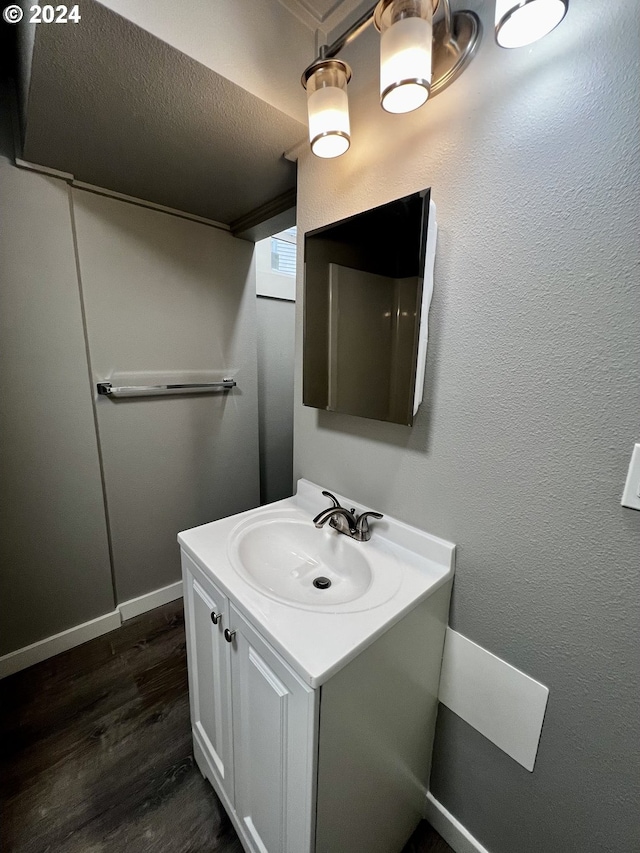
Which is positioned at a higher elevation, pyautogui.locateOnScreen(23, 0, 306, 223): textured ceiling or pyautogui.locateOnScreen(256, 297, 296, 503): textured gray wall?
pyautogui.locateOnScreen(23, 0, 306, 223): textured ceiling

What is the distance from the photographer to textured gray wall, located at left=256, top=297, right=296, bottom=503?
7.62 ft

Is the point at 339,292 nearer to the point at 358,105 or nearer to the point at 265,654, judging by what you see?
the point at 358,105

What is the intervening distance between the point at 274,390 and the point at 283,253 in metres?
0.92

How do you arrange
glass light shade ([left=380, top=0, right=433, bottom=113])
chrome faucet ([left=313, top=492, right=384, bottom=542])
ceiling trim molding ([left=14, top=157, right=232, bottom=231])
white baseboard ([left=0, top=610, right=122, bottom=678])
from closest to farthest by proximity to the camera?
1. glass light shade ([left=380, top=0, right=433, bottom=113])
2. chrome faucet ([left=313, top=492, right=384, bottom=542])
3. ceiling trim molding ([left=14, top=157, right=232, bottom=231])
4. white baseboard ([left=0, top=610, right=122, bottom=678])

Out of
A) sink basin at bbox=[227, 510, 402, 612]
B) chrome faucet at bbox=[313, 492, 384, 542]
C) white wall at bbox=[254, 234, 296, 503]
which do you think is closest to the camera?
sink basin at bbox=[227, 510, 402, 612]

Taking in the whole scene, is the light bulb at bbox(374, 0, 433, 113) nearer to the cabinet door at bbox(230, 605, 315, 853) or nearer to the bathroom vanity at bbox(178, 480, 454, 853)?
the bathroom vanity at bbox(178, 480, 454, 853)

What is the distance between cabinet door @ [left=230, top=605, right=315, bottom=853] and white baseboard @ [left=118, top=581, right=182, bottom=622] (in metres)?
1.16

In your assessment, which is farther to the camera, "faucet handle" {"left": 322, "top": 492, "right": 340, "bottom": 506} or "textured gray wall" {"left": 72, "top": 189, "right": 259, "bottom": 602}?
"textured gray wall" {"left": 72, "top": 189, "right": 259, "bottom": 602}

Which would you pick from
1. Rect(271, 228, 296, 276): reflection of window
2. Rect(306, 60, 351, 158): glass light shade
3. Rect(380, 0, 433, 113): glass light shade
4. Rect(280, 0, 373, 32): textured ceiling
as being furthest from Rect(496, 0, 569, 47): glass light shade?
Rect(271, 228, 296, 276): reflection of window

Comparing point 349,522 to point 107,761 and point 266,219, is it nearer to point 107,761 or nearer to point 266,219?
point 107,761

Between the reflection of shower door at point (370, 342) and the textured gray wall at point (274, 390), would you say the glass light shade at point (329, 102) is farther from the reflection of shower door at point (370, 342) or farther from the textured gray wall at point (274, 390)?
the textured gray wall at point (274, 390)

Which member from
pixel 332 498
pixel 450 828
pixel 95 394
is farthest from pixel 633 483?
pixel 95 394

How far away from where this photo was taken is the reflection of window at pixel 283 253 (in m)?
2.30

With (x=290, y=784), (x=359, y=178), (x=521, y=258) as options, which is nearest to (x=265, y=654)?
(x=290, y=784)
